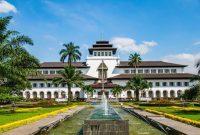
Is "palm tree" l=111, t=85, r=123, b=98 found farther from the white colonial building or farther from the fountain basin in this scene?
the fountain basin

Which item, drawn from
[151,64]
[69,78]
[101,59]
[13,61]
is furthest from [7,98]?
[151,64]

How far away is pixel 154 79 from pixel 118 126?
86106mm

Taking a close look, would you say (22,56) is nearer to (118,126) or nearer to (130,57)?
(118,126)

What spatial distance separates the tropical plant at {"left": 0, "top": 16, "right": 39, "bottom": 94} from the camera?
3572cm

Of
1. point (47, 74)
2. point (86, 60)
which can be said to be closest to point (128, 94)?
point (86, 60)

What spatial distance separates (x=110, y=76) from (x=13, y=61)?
7164 cm

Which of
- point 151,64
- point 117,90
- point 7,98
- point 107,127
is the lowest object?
point 107,127

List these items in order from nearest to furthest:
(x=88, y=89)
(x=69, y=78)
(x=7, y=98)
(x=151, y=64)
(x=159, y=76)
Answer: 1. (x=7, y=98)
2. (x=69, y=78)
3. (x=88, y=89)
4. (x=159, y=76)
5. (x=151, y=64)

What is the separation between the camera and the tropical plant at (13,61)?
117 ft

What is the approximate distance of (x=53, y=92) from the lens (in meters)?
104

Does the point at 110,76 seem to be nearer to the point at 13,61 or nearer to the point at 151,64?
the point at 151,64

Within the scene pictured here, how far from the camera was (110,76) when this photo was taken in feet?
350

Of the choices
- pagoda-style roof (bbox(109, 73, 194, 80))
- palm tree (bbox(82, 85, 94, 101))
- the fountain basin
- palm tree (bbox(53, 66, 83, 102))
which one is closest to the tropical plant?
the fountain basin

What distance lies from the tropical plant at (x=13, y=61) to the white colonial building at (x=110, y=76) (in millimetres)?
60490
